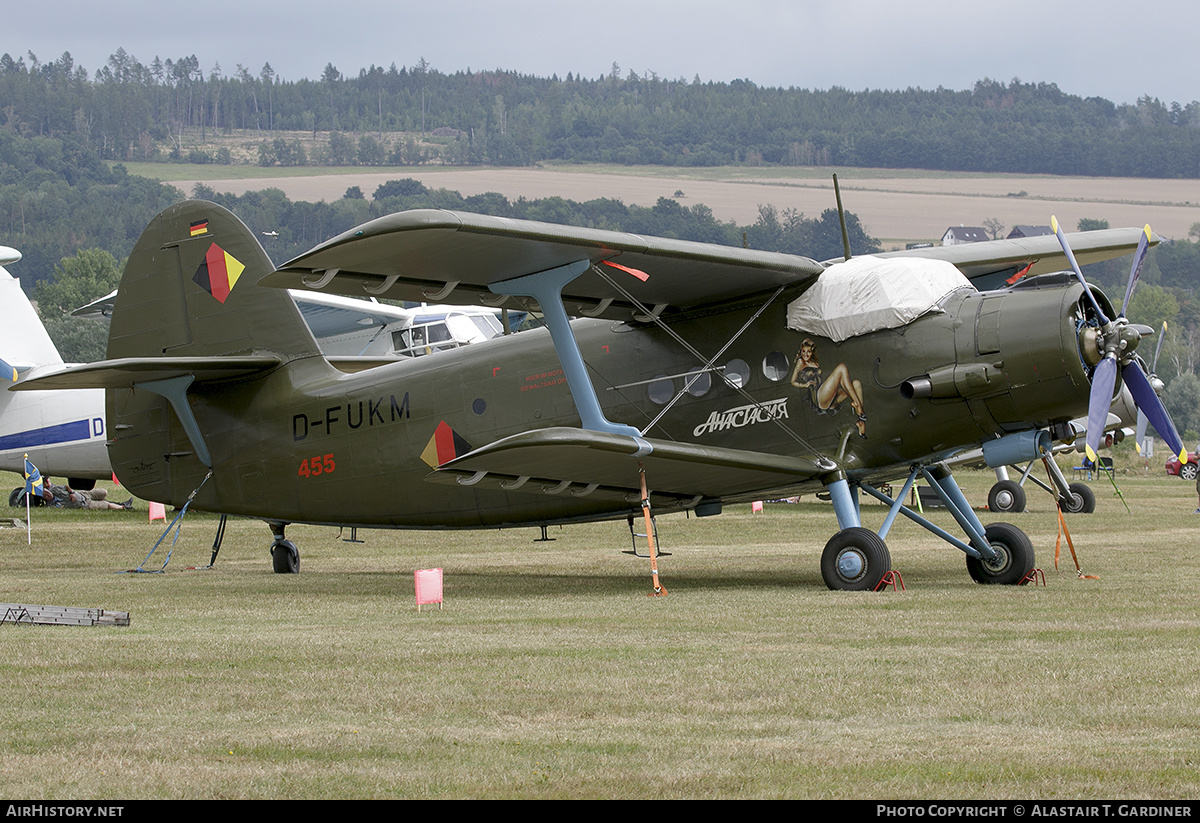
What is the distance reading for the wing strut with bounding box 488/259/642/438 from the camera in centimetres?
1222

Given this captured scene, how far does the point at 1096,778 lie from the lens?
502 cm

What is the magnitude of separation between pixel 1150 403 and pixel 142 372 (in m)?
10.6

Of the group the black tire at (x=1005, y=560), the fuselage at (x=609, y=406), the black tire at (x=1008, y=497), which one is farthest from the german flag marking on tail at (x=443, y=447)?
the black tire at (x=1008, y=497)

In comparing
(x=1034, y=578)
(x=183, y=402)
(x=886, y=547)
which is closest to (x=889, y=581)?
(x=886, y=547)

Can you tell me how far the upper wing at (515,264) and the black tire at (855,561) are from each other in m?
2.58

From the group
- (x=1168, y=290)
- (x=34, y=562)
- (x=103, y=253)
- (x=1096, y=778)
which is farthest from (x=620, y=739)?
(x=1168, y=290)

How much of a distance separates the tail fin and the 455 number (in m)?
1.33

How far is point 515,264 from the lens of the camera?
1201 centimetres

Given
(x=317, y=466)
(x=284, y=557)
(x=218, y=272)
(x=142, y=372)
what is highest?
(x=218, y=272)

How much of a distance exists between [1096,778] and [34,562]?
16040mm

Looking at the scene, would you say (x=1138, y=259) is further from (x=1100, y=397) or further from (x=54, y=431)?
A: (x=54, y=431)

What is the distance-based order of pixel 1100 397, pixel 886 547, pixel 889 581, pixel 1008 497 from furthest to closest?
pixel 1008 497, pixel 886 547, pixel 889 581, pixel 1100 397

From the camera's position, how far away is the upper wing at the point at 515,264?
35.2ft
